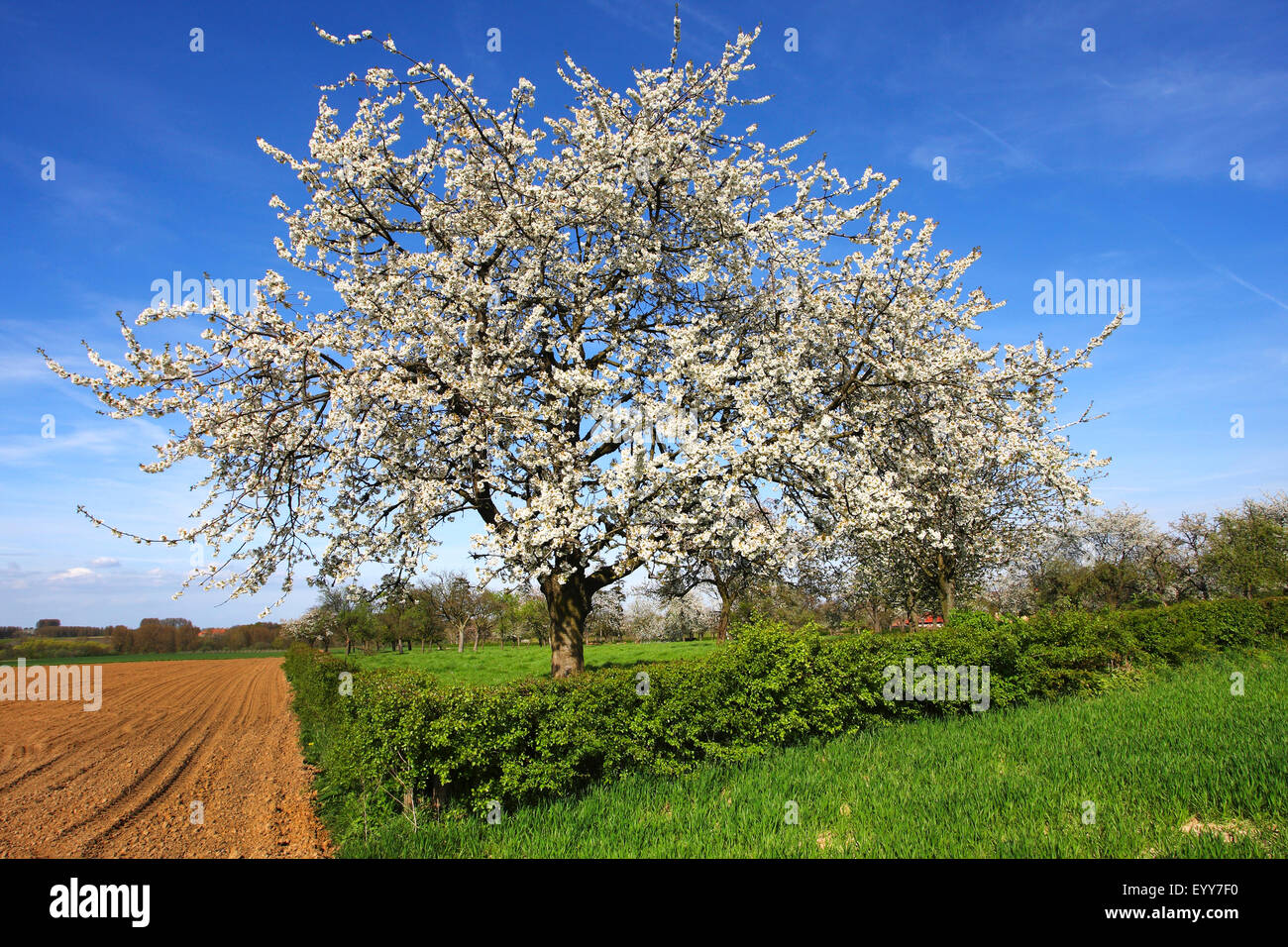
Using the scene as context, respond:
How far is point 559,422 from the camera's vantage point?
37.9 feet

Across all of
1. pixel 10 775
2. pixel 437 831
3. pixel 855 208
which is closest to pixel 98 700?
pixel 10 775

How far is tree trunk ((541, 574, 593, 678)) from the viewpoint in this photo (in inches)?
491

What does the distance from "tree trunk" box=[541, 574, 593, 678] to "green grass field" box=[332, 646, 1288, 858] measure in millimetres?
5356

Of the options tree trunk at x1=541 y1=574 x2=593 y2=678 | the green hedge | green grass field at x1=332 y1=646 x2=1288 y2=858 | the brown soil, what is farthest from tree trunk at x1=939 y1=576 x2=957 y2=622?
the brown soil

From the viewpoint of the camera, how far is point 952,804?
19.2ft

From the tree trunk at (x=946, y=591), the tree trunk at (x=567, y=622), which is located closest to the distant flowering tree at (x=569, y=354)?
the tree trunk at (x=567, y=622)

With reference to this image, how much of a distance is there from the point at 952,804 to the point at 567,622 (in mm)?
8247

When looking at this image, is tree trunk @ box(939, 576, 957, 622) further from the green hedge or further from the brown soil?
the brown soil

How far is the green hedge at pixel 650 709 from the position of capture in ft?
22.1

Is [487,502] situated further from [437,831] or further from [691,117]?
[691,117]

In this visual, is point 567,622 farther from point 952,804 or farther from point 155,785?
point 952,804

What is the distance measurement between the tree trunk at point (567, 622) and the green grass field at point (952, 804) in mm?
5356

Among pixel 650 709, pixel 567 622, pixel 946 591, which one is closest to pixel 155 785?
pixel 567 622
